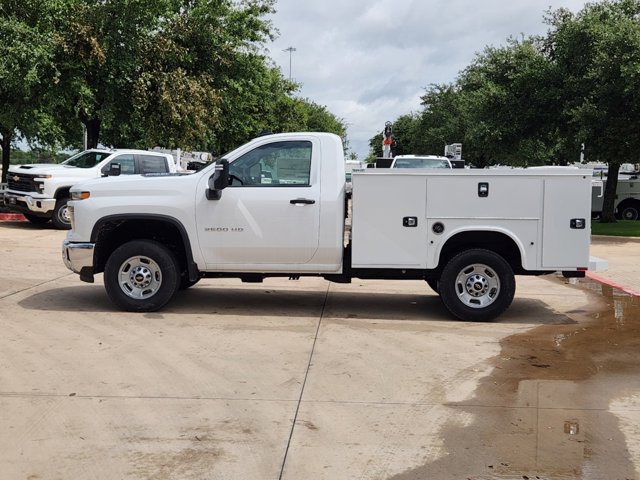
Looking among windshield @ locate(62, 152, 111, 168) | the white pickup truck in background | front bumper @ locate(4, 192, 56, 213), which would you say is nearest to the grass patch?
the white pickup truck in background

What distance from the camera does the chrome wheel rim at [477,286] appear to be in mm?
8336

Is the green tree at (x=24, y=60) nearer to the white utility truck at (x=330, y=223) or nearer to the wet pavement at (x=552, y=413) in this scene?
the white utility truck at (x=330, y=223)

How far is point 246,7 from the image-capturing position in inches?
950

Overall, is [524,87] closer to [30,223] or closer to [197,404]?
[30,223]

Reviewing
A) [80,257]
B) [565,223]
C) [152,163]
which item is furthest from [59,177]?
[565,223]

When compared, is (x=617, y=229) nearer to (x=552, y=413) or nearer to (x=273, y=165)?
(x=273, y=165)

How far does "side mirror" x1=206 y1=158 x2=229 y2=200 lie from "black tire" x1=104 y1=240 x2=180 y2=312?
89 centimetres

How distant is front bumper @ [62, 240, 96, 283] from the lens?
8.38 m

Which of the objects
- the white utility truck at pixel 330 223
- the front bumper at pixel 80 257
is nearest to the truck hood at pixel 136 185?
the white utility truck at pixel 330 223

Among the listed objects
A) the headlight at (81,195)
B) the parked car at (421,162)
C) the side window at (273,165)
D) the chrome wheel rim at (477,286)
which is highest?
the parked car at (421,162)

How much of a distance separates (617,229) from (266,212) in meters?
16.9

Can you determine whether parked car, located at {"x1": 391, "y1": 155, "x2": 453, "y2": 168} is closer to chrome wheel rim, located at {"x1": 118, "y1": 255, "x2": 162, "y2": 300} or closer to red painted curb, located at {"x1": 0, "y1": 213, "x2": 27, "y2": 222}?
red painted curb, located at {"x1": 0, "y1": 213, "x2": 27, "y2": 222}

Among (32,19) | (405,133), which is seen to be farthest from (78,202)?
(405,133)

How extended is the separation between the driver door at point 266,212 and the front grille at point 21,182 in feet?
37.0
